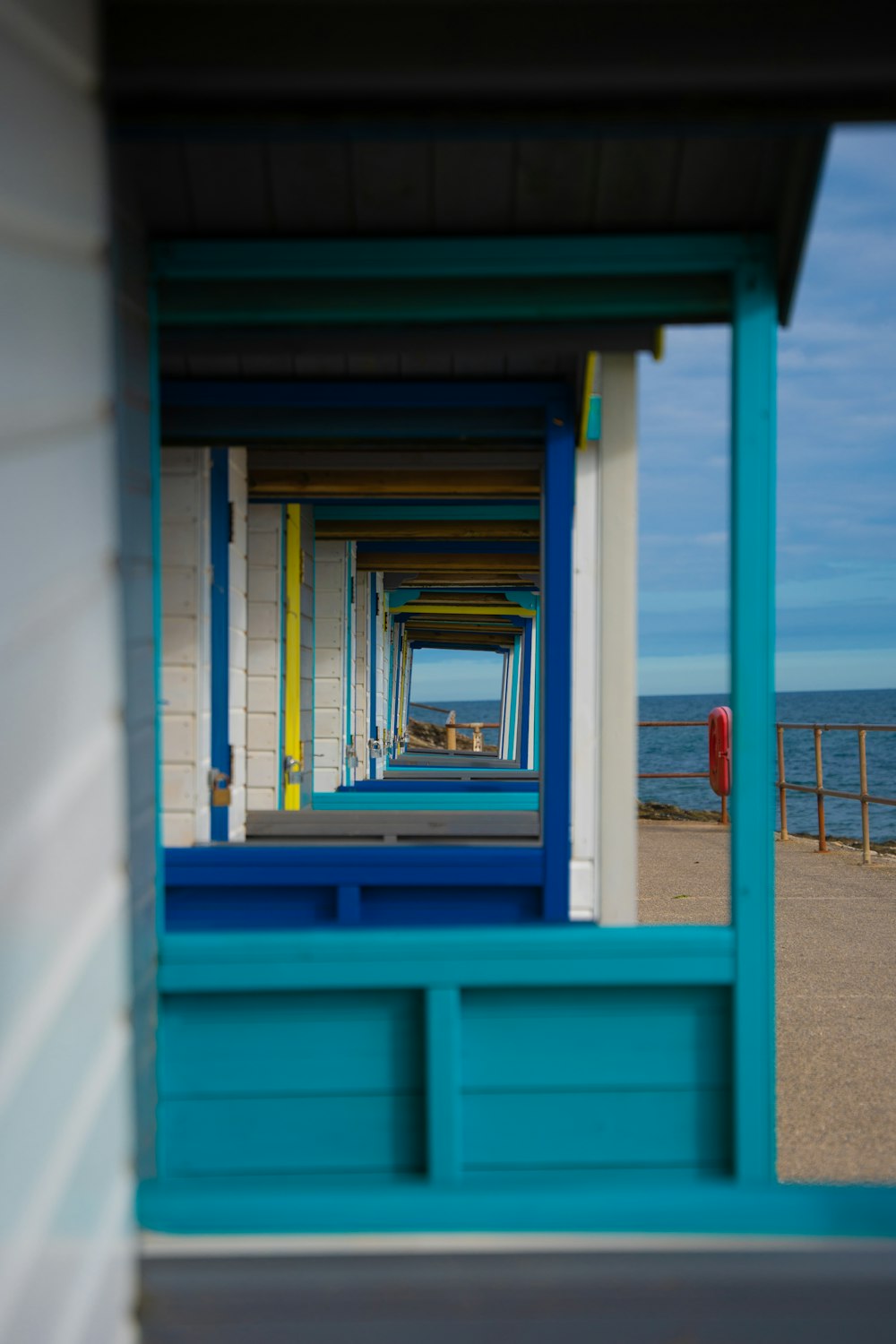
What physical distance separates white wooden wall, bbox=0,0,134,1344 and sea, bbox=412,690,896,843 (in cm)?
1597

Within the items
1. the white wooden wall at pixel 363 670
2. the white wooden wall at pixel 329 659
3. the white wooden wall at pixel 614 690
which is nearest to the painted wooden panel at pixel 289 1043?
the white wooden wall at pixel 614 690

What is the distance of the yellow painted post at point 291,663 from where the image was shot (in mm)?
5777

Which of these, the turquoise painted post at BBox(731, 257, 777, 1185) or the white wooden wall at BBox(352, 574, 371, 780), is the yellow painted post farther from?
the turquoise painted post at BBox(731, 257, 777, 1185)

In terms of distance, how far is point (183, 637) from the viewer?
4344mm

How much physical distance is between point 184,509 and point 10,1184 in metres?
3.13

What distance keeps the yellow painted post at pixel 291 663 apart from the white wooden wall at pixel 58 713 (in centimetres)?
369

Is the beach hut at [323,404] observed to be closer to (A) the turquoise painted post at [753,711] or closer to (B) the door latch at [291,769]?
(A) the turquoise painted post at [753,711]

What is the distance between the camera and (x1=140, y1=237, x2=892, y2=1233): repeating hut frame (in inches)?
96.7

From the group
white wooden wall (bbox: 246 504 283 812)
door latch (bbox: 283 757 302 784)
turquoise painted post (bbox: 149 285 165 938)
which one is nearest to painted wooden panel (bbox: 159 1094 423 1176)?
turquoise painted post (bbox: 149 285 165 938)

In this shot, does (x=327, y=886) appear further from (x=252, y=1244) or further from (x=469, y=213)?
(x=469, y=213)

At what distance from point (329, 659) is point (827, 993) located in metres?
3.54

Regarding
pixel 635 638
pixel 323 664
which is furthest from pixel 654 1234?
pixel 323 664

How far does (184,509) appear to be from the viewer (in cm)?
437

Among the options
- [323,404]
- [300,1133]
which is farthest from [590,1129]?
[323,404]
